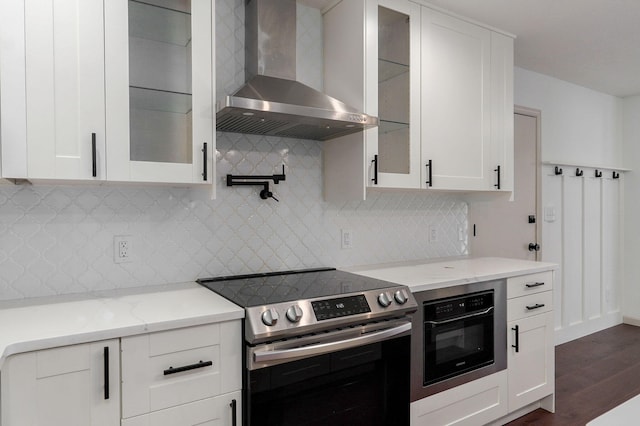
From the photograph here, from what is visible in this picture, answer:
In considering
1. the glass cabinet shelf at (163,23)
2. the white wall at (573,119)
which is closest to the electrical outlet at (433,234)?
the white wall at (573,119)

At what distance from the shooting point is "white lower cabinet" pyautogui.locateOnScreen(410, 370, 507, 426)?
2154 mm

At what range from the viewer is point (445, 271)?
252cm

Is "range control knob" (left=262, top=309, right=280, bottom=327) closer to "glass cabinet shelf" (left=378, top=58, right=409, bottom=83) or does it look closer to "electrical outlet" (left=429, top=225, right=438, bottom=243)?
"glass cabinet shelf" (left=378, top=58, right=409, bottom=83)

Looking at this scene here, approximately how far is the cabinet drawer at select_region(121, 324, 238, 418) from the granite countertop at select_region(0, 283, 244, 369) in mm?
43

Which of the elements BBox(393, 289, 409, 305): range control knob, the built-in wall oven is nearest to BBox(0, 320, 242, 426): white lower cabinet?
BBox(393, 289, 409, 305): range control knob

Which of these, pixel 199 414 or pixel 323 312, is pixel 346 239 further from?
pixel 199 414

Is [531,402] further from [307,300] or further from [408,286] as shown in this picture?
[307,300]

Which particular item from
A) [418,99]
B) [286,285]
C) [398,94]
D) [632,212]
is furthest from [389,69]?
[632,212]

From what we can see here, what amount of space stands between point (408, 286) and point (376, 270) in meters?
0.49

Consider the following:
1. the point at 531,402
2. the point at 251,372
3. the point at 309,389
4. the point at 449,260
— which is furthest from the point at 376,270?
the point at 531,402

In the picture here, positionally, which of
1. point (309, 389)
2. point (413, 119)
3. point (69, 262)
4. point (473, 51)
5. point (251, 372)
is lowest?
→ point (309, 389)

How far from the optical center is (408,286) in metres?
2.07

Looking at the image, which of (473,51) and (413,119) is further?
(473,51)

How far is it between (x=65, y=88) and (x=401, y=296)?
1632 mm
